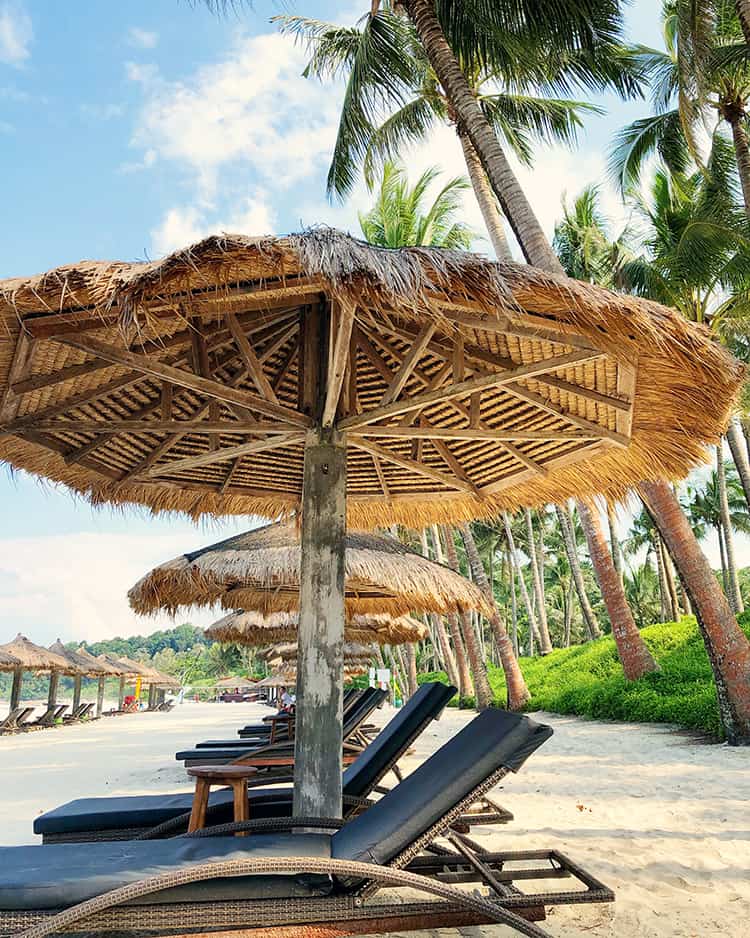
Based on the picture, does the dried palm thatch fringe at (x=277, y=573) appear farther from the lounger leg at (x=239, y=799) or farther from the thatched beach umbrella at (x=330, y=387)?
the lounger leg at (x=239, y=799)

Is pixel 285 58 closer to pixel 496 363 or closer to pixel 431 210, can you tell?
pixel 431 210

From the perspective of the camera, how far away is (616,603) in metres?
11.4

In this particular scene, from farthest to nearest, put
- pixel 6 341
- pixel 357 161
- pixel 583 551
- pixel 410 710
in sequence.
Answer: pixel 583 551 < pixel 357 161 < pixel 410 710 < pixel 6 341

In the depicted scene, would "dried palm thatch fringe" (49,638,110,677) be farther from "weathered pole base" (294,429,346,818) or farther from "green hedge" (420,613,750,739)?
"weathered pole base" (294,429,346,818)

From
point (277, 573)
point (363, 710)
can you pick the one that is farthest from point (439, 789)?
point (277, 573)

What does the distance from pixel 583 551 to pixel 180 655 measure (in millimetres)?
61295

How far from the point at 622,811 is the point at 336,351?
3.98m

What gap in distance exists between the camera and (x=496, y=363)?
4020mm

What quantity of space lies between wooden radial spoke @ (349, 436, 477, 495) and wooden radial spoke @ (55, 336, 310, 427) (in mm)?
541

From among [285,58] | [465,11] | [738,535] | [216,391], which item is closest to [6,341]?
[216,391]

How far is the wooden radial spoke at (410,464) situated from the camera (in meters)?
4.22

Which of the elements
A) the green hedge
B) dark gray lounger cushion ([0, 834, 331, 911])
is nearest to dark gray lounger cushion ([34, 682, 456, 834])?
dark gray lounger cushion ([0, 834, 331, 911])

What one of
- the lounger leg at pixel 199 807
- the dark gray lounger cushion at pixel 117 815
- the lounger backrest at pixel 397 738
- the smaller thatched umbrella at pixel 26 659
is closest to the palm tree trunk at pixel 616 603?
the lounger backrest at pixel 397 738

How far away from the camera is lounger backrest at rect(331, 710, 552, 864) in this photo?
2266 mm
